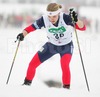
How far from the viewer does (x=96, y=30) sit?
86.0 ft

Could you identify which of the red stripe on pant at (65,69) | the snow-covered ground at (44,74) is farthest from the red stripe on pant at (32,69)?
the red stripe on pant at (65,69)

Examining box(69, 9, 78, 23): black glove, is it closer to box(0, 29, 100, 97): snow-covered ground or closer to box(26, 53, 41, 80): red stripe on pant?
box(26, 53, 41, 80): red stripe on pant

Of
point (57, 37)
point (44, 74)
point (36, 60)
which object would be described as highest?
point (57, 37)

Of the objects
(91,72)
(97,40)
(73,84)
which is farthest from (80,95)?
(97,40)

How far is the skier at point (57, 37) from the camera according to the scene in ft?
18.7

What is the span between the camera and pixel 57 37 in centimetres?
585

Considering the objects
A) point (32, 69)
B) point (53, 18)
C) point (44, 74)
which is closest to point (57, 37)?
point (53, 18)

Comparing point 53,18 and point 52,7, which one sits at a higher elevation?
point 52,7

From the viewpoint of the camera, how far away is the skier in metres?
5.69

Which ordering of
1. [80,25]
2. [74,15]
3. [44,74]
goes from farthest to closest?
[44,74] < [80,25] < [74,15]

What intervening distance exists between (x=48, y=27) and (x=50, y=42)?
0.95ft

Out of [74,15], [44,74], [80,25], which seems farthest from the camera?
[44,74]

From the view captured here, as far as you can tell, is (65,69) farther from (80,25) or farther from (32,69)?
(80,25)

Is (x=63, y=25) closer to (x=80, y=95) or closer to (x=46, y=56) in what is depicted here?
(x=46, y=56)
